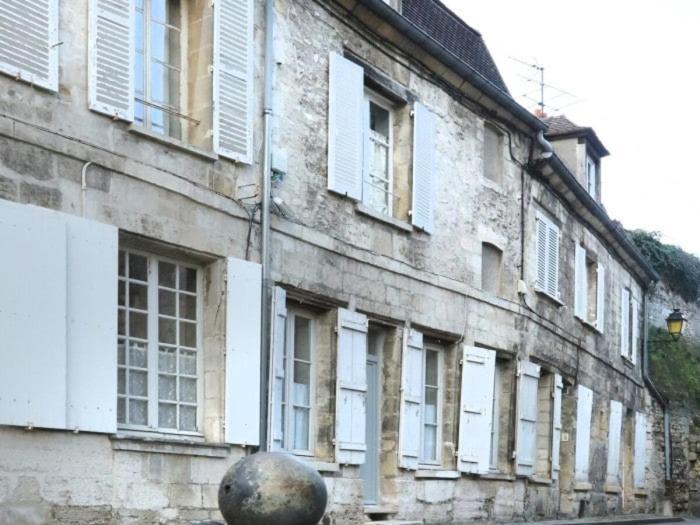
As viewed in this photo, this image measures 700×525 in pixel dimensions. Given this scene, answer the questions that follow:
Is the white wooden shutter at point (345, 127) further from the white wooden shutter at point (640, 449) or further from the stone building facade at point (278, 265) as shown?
the white wooden shutter at point (640, 449)

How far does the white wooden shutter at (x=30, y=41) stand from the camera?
8.23 meters

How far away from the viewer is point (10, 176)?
26.8 feet

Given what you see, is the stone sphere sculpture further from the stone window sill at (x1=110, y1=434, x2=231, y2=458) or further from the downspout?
Answer: the downspout

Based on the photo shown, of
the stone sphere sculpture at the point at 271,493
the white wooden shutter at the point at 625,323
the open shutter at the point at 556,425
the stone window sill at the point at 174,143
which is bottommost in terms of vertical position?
the open shutter at the point at 556,425

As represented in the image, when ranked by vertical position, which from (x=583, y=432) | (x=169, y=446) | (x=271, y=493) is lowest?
(x=583, y=432)

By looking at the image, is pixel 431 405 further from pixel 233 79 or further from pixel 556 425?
pixel 233 79

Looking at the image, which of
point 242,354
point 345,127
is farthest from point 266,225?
point 345,127

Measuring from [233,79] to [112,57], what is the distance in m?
1.48

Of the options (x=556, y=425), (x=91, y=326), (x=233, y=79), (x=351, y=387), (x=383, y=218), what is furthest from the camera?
(x=556, y=425)

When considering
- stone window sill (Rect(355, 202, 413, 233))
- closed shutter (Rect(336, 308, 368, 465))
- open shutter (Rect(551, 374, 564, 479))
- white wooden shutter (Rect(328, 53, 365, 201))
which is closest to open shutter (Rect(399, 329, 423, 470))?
closed shutter (Rect(336, 308, 368, 465))

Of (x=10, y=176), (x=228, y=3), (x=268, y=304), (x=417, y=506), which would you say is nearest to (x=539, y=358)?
(x=417, y=506)

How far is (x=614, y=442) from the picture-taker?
829 inches

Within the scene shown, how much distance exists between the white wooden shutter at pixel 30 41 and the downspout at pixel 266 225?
2.50m

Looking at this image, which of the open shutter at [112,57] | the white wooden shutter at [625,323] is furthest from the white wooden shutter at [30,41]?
the white wooden shutter at [625,323]
